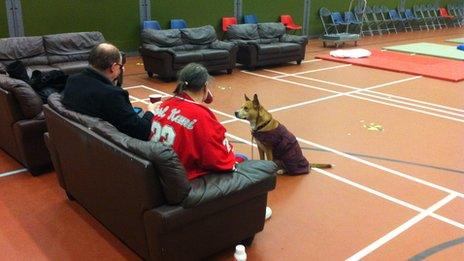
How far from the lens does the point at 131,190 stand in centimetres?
235

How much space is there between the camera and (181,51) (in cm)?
813

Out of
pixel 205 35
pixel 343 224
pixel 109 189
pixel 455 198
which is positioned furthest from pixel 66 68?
pixel 455 198

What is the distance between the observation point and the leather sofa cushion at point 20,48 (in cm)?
648

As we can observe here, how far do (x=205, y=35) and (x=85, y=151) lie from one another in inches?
248

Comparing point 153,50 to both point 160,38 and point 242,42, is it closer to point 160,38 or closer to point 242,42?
point 160,38

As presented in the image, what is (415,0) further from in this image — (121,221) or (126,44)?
(121,221)

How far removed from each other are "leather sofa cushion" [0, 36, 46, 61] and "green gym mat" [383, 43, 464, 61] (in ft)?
28.8

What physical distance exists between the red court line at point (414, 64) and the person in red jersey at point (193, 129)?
687cm

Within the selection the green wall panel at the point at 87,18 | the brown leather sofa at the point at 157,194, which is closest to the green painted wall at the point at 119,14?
the green wall panel at the point at 87,18

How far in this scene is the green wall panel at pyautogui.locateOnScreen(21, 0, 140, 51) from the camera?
830cm

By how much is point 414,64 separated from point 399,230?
23.8ft

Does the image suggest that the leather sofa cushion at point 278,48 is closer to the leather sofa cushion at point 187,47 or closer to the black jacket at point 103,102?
the leather sofa cushion at point 187,47

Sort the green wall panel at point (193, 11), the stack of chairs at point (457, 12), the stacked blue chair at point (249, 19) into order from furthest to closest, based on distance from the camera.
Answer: the stack of chairs at point (457, 12) → the stacked blue chair at point (249, 19) → the green wall panel at point (193, 11)

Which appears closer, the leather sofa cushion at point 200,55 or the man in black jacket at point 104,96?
the man in black jacket at point 104,96
